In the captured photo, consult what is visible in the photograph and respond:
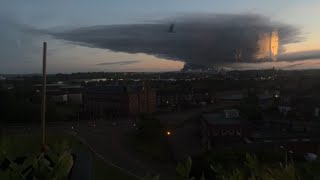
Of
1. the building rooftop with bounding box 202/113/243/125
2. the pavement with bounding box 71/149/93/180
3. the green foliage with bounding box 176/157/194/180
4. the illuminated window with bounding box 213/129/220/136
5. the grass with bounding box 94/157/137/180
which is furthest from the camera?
the building rooftop with bounding box 202/113/243/125

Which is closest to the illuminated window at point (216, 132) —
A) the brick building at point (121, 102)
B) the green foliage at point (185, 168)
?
the brick building at point (121, 102)

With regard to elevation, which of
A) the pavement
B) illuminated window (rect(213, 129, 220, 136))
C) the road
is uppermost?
the pavement

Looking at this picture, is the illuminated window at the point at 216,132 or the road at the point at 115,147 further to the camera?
the illuminated window at the point at 216,132

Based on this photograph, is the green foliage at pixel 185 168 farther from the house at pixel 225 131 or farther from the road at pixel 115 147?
the house at pixel 225 131

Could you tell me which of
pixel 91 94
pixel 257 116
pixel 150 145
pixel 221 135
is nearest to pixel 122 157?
pixel 150 145

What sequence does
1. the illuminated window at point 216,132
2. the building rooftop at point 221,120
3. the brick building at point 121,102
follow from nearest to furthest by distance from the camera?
the illuminated window at point 216,132 < the building rooftop at point 221,120 < the brick building at point 121,102

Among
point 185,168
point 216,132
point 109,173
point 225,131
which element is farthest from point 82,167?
point 225,131

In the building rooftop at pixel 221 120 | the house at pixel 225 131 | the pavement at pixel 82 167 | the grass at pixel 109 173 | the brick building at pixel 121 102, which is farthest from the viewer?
the brick building at pixel 121 102

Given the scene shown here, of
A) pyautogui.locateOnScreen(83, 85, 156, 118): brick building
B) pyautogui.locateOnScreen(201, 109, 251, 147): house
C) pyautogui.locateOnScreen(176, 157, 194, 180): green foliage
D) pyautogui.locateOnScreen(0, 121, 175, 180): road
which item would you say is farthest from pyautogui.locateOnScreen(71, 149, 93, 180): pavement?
pyautogui.locateOnScreen(83, 85, 156, 118): brick building

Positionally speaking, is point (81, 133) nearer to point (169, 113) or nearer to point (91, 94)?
point (169, 113)

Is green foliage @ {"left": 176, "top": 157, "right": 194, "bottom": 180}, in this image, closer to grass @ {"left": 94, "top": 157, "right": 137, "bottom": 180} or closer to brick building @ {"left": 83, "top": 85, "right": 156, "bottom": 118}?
grass @ {"left": 94, "top": 157, "right": 137, "bottom": 180}

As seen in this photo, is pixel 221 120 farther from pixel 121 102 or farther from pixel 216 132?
pixel 121 102
